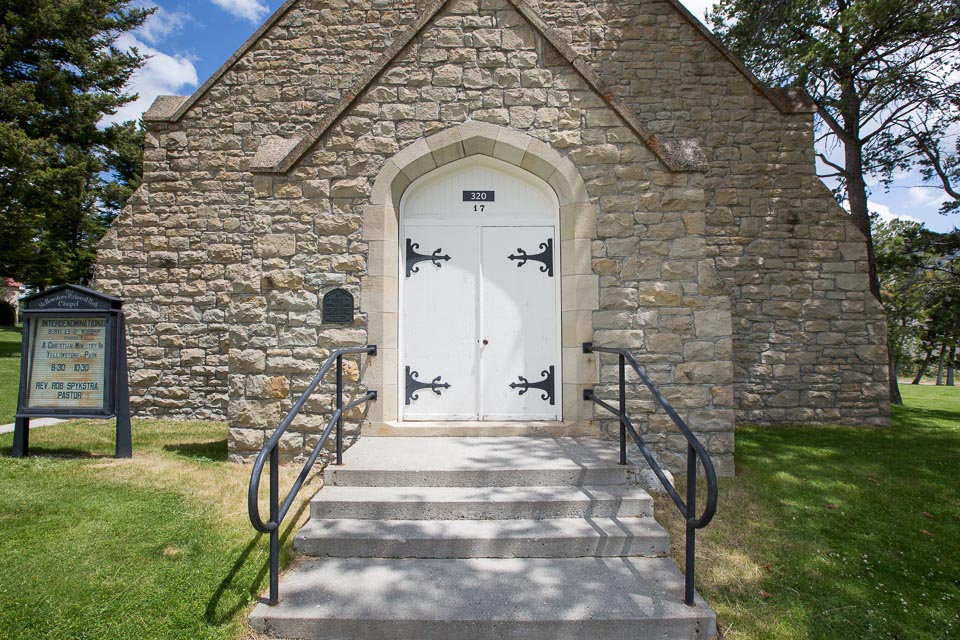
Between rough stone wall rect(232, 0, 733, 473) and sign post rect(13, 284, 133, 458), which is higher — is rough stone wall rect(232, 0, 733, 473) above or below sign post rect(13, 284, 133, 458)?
above

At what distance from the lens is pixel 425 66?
5.38 metres

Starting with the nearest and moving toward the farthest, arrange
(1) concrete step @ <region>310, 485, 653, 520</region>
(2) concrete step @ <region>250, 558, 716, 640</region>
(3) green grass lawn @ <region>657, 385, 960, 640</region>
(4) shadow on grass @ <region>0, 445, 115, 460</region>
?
(2) concrete step @ <region>250, 558, 716, 640</region> → (3) green grass lawn @ <region>657, 385, 960, 640</region> → (1) concrete step @ <region>310, 485, 653, 520</region> → (4) shadow on grass @ <region>0, 445, 115, 460</region>

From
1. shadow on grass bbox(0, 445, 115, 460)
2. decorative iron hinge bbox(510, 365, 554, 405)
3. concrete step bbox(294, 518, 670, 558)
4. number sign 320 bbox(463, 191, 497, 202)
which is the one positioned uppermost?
number sign 320 bbox(463, 191, 497, 202)

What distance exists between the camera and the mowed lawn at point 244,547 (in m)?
2.87

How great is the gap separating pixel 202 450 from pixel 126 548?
107 inches

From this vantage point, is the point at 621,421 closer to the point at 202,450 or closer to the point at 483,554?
the point at 483,554

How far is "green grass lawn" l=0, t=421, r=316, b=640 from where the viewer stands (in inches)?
109

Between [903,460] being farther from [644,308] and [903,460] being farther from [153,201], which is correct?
[153,201]

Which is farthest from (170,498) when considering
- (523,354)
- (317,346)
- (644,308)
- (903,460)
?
(903,460)

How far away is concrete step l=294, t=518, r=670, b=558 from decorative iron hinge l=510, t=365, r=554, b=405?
2059 mm

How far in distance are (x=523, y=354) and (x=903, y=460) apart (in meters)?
→ 5.07

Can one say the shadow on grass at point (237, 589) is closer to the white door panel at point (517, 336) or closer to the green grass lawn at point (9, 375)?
the white door panel at point (517, 336)

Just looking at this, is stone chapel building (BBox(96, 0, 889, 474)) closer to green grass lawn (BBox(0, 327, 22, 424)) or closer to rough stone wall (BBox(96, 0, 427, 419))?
rough stone wall (BBox(96, 0, 427, 419))

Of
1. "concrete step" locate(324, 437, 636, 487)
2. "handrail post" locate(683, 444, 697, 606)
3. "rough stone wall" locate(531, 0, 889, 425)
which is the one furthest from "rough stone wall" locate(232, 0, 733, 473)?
"rough stone wall" locate(531, 0, 889, 425)
